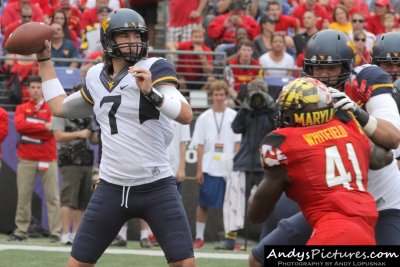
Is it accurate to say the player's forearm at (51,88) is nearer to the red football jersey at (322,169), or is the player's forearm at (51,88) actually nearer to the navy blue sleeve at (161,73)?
the navy blue sleeve at (161,73)

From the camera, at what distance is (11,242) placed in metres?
10.5

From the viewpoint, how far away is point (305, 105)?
4.64 meters

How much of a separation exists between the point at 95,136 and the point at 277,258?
614 cm

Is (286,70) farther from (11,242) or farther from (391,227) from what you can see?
(391,227)

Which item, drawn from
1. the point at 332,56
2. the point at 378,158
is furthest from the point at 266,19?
the point at 378,158

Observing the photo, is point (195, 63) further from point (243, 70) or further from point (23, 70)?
point (23, 70)

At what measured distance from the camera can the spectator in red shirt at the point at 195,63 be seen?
40.2ft

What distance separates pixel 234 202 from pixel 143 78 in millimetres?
5424

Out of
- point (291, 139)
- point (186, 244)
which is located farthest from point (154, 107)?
point (291, 139)

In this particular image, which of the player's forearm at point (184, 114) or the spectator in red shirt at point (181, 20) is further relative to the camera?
the spectator in red shirt at point (181, 20)

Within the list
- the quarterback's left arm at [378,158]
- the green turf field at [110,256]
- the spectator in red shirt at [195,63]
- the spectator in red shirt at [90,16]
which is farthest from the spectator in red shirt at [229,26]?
the quarterback's left arm at [378,158]

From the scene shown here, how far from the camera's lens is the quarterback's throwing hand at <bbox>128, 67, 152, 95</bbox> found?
539 cm

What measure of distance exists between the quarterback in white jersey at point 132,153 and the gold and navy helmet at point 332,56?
0.75m

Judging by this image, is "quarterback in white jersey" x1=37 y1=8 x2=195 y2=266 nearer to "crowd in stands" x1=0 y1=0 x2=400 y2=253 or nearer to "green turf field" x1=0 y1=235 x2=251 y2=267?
"green turf field" x1=0 y1=235 x2=251 y2=267
